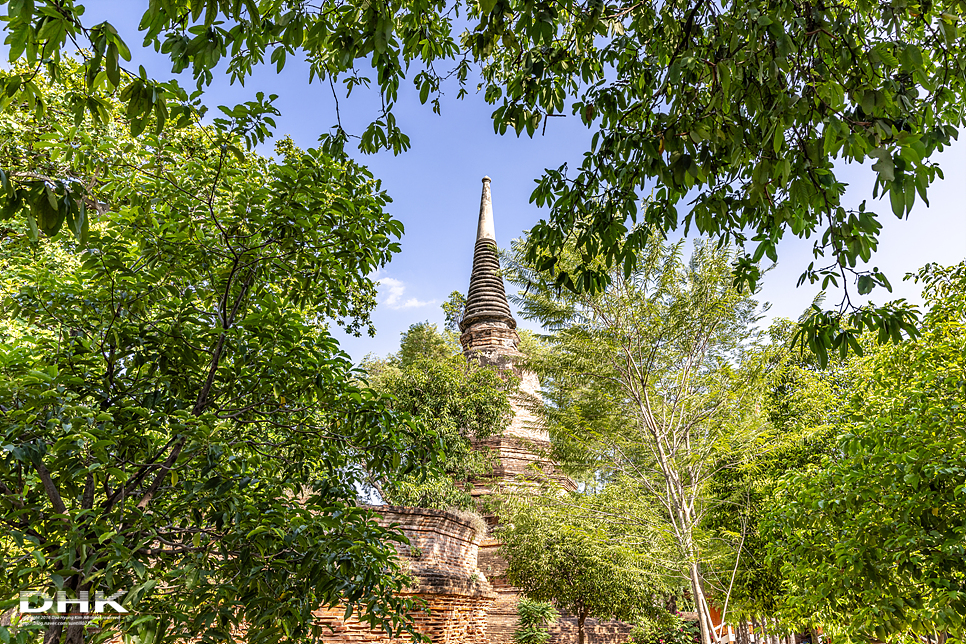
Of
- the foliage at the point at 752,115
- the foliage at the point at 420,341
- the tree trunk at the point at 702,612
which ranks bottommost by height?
the tree trunk at the point at 702,612

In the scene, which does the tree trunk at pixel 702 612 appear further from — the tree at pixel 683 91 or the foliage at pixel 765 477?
the tree at pixel 683 91

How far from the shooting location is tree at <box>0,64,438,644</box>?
8.85ft

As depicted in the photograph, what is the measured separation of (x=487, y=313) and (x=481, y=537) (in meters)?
9.44

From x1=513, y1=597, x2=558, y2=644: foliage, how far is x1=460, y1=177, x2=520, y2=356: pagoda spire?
8475 millimetres

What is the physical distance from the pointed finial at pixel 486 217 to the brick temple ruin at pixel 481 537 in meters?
0.04

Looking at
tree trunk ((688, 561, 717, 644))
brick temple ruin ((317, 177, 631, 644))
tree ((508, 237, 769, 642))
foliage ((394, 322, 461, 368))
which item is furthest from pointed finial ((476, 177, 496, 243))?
tree trunk ((688, 561, 717, 644))

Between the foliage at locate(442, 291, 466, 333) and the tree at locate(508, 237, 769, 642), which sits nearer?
the tree at locate(508, 237, 769, 642)

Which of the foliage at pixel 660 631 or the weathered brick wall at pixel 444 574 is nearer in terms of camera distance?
the weathered brick wall at pixel 444 574

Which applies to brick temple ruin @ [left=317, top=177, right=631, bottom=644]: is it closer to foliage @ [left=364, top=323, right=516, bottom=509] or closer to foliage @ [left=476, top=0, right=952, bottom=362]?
foliage @ [left=364, top=323, right=516, bottom=509]

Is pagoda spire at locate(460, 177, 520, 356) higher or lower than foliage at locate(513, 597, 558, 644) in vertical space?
higher

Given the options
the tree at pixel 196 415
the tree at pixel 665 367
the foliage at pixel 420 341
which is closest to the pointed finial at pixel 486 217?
the foliage at pixel 420 341

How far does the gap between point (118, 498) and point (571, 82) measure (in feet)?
12.2

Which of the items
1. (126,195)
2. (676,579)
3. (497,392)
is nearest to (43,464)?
(126,195)

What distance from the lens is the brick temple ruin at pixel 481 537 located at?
920 cm
